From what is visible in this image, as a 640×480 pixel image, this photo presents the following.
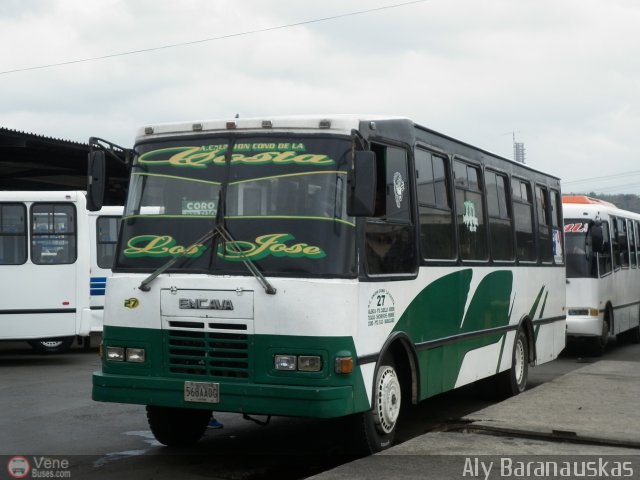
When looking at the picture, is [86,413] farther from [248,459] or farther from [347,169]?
[347,169]

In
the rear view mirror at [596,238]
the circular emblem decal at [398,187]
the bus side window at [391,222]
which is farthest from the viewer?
the rear view mirror at [596,238]

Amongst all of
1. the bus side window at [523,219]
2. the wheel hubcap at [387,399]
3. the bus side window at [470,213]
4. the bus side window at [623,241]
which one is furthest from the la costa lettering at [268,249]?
the bus side window at [623,241]

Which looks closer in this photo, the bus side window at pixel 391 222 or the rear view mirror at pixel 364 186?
the rear view mirror at pixel 364 186

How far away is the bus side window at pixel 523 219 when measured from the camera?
13.3 metres

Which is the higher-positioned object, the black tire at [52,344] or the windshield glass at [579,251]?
the windshield glass at [579,251]

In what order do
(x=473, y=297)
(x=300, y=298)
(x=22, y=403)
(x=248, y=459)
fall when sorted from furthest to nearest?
(x=22, y=403) → (x=473, y=297) → (x=248, y=459) → (x=300, y=298)

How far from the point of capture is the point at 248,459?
8836 millimetres

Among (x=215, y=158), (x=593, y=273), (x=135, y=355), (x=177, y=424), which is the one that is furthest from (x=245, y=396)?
(x=593, y=273)

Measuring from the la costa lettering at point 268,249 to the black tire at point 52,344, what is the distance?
10.7 metres

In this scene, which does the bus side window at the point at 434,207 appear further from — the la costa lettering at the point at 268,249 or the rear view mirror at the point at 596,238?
the rear view mirror at the point at 596,238

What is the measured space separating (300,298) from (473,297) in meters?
3.73

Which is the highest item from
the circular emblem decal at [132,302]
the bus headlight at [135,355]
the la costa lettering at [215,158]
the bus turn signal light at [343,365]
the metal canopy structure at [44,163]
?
the metal canopy structure at [44,163]

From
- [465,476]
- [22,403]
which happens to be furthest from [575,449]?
[22,403]

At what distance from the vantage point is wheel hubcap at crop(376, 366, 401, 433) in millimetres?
8562
